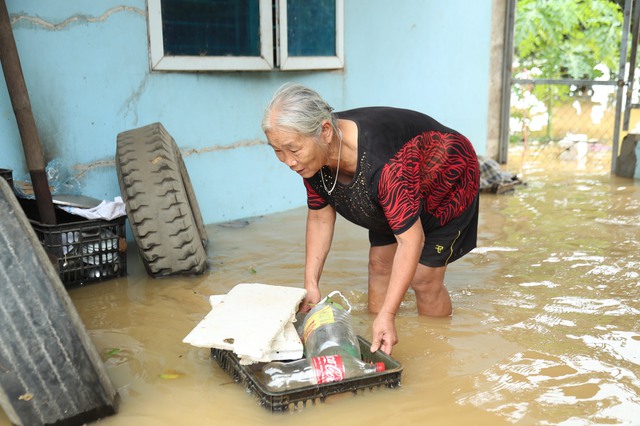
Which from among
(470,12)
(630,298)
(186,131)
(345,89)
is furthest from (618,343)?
(470,12)

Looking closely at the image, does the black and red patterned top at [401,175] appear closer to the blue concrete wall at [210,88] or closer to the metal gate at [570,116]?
the blue concrete wall at [210,88]

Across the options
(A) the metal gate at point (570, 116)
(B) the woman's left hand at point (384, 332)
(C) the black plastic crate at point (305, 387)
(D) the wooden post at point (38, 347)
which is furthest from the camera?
(A) the metal gate at point (570, 116)

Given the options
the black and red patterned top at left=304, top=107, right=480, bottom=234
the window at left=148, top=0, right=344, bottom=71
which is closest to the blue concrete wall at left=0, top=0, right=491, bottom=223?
the window at left=148, top=0, right=344, bottom=71

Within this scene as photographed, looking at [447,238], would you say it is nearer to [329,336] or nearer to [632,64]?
[329,336]

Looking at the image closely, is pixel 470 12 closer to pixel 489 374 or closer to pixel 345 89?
pixel 345 89

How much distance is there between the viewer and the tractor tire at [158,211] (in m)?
4.26

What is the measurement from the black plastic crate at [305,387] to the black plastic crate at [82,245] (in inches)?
62.6

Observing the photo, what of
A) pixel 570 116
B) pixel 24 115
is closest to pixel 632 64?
pixel 570 116

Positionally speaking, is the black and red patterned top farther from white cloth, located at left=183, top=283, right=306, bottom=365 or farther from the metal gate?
the metal gate

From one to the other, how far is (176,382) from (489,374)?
1440 mm

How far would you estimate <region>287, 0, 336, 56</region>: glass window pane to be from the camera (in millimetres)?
6051

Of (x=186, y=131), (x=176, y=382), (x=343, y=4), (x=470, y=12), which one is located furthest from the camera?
(x=470, y=12)

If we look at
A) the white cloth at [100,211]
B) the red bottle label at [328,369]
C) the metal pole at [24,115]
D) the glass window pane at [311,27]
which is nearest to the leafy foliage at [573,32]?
the glass window pane at [311,27]

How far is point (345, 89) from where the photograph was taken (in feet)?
23.0
